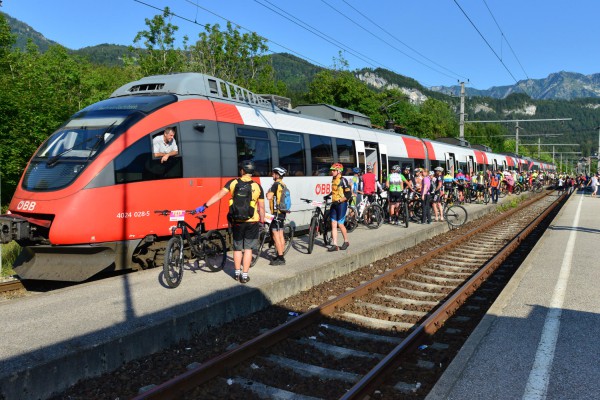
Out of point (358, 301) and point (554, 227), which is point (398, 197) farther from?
point (358, 301)

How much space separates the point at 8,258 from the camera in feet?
38.3

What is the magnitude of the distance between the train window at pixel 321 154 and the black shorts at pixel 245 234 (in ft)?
18.7

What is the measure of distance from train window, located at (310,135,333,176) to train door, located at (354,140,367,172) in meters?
1.80

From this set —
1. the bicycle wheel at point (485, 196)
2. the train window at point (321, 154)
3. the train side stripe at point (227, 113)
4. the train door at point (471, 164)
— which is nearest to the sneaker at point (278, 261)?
the train side stripe at point (227, 113)

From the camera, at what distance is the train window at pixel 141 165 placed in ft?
24.7

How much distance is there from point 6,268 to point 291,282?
272 inches

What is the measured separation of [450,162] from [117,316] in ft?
75.5

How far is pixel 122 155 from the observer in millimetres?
7535

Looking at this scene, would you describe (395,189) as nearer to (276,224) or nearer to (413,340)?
(276,224)

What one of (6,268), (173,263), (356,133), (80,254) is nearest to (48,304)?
(80,254)

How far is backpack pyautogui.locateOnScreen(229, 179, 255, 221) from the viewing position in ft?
22.6

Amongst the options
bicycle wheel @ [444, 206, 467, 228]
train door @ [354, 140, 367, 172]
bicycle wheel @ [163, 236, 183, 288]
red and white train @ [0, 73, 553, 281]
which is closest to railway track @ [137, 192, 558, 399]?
bicycle wheel @ [163, 236, 183, 288]

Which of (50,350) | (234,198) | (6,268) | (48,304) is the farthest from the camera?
(6,268)

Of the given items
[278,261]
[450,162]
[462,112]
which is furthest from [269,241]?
[462,112]
